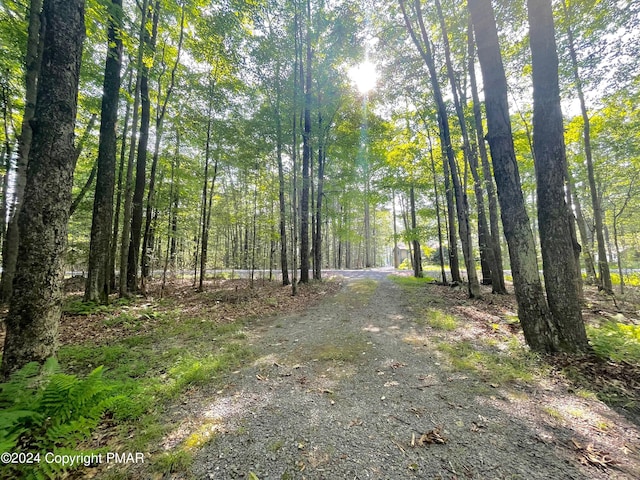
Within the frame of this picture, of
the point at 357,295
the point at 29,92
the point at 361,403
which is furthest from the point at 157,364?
the point at 357,295

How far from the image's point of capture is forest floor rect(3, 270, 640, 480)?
2.08m

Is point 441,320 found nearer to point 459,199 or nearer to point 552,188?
point 552,188

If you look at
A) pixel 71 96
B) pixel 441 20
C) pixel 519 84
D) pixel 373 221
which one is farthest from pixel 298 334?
pixel 373 221

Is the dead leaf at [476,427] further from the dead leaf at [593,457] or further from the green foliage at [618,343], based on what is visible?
the green foliage at [618,343]

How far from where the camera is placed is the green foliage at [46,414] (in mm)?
1800

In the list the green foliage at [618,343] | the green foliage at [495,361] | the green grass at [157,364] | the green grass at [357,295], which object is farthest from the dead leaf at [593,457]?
the green grass at [357,295]

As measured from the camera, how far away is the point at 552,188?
169 inches

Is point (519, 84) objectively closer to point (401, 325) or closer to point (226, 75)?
point (401, 325)

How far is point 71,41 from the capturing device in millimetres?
2961

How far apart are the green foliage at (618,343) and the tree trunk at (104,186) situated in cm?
1132

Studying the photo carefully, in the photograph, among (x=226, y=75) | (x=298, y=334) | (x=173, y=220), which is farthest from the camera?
(x=173, y=220)

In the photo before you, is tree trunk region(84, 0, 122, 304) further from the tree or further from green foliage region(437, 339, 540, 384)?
green foliage region(437, 339, 540, 384)

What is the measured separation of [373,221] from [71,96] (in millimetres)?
33173

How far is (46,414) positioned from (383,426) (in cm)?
308
